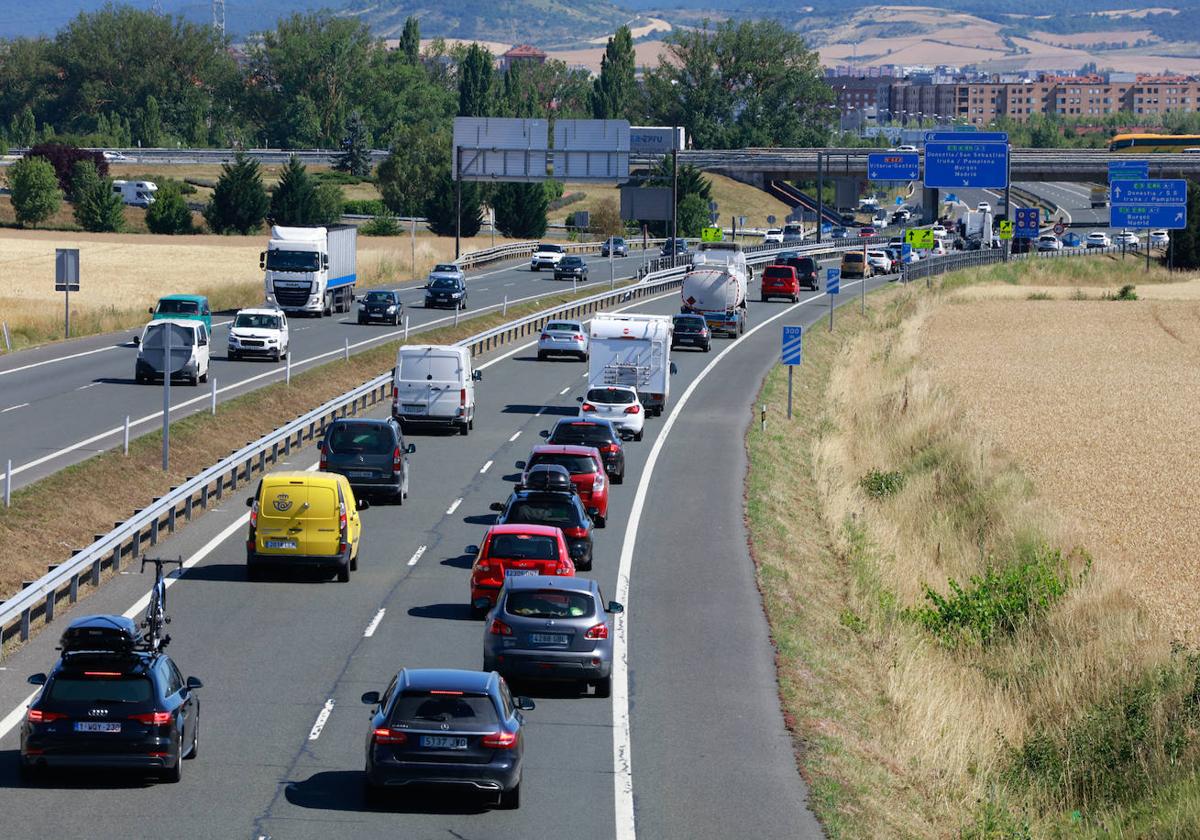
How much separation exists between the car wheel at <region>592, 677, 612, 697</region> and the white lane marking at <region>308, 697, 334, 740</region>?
3217 millimetres

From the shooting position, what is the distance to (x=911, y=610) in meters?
32.0

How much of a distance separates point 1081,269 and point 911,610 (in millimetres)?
93027

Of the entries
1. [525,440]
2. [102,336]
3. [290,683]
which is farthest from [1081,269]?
[290,683]

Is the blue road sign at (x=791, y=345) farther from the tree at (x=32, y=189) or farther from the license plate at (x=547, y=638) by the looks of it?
the tree at (x=32, y=189)

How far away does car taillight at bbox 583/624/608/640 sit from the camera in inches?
839


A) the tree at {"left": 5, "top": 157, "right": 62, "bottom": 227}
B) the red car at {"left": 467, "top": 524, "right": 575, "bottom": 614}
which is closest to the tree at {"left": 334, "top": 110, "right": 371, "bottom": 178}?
the tree at {"left": 5, "top": 157, "right": 62, "bottom": 227}

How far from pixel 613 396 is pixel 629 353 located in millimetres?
3358

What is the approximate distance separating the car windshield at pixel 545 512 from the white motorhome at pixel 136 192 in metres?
122

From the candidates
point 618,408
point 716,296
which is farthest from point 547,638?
point 716,296

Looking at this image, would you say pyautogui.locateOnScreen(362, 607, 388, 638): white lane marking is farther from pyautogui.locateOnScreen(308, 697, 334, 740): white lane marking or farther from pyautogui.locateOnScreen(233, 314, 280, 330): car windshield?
pyautogui.locateOnScreen(233, 314, 280, 330): car windshield

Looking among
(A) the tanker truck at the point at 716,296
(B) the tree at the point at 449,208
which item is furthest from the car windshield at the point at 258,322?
(B) the tree at the point at 449,208

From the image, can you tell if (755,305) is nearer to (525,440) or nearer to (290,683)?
(525,440)

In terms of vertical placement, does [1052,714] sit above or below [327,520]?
below

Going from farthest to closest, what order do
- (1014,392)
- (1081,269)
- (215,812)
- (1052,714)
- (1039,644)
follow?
1. (1081,269)
2. (1014,392)
3. (1039,644)
4. (1052,714)
5. (215,812)
